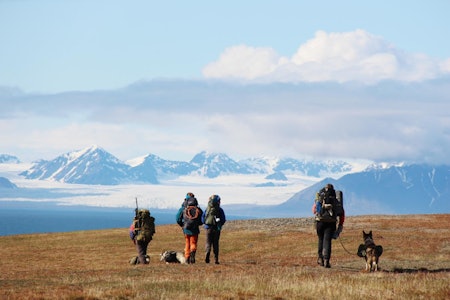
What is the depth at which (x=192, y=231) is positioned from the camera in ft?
111

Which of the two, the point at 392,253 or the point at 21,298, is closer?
the point at 21,298

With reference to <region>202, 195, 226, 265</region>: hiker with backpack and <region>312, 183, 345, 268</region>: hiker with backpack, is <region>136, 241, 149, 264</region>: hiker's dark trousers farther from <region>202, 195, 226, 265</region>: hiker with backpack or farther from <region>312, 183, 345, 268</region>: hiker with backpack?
<region>312, 183, 345, 268</region>: hiker with backpack

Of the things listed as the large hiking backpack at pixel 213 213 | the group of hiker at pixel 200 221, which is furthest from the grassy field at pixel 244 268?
the large hiking backpack at pixel 213 213

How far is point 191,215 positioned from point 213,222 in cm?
112

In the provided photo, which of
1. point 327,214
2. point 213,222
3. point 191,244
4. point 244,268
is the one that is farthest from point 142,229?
point 327,214

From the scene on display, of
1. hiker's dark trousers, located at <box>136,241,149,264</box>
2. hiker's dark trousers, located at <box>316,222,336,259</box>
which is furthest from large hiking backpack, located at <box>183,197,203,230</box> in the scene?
hiker's dark trousers, located at <box>316,222,336,259</box>

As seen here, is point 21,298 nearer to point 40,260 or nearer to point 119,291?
point 119,291

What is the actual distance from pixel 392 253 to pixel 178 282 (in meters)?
20.2

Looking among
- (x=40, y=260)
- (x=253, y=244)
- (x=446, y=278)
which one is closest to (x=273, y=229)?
(x=253, y=244)

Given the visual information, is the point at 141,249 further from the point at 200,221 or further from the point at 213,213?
the point at 213,213

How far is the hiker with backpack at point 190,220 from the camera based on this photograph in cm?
3376

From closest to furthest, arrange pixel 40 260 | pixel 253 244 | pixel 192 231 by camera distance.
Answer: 1. pixel 192 231
2. pixel 40 260
3. pixel 253 244

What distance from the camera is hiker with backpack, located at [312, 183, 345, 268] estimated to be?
30578mm

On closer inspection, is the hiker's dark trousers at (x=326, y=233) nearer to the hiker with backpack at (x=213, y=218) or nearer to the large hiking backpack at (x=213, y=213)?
the hiker with backpack at (x=213, y=218)
